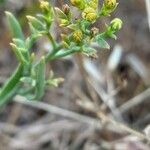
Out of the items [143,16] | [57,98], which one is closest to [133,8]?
[143,16]

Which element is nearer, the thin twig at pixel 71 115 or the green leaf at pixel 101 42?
the green leaf at pixel 101 42

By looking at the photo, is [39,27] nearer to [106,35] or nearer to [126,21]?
[106,35]

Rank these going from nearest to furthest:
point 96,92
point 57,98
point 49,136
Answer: point 96,92 < point 49,136 < point 57,98

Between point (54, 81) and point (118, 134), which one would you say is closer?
point (54, 81)

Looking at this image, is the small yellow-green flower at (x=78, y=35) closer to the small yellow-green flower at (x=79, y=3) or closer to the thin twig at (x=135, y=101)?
the small yellow-green flower at (x=79, y=3)

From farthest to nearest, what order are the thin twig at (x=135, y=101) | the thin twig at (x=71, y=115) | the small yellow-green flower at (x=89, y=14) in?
the thin twig at (x=135, y=101)
the thin twig at (x=71, y=115)
the small yellow-green flower at (x=89, y=14)

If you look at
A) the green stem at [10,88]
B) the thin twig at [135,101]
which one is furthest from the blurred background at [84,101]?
the green stem at [10,88]

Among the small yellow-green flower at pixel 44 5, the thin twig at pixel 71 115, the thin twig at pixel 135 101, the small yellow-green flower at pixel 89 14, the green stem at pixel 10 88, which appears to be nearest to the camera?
the small yellow-green flower at pixel 89 14

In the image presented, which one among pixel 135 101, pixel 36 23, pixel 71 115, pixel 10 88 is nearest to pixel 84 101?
pixel 71 115
